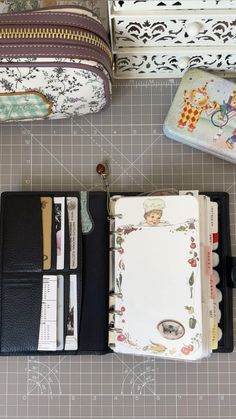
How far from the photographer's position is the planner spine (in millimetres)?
858

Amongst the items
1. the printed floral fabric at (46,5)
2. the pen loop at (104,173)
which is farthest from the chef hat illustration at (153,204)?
the printed floral fabric at (46,5)

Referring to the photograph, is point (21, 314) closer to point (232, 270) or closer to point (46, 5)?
point (232, 270)

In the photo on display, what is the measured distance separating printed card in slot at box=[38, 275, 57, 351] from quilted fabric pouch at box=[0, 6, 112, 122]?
1.04 ft

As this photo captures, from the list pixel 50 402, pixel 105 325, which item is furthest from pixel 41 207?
pixel 50 402

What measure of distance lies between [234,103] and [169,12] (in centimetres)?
22

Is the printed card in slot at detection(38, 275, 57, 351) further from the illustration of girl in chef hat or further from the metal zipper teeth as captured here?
the metal zipper teeth

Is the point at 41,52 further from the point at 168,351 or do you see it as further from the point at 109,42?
the point at 168,351

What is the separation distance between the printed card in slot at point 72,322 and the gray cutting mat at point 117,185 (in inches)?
2.9

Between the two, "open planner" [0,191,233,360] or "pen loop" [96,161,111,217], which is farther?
"pen loop" [96,161,111,217]

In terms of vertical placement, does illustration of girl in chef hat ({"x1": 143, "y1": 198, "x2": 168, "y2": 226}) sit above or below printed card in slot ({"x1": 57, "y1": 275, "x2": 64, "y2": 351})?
above

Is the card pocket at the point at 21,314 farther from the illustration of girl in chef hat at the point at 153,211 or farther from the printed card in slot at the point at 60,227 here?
the illustration of girl in chef hat at the point at 153,211

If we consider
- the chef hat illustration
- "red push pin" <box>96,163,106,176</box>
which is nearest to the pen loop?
"red push pin" <box>96,163,106,176</box>

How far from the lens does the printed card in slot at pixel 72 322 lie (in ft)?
2.88

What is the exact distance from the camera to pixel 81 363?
36.9 inches
